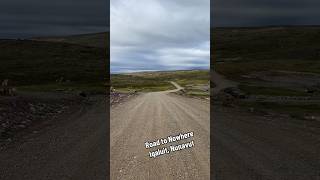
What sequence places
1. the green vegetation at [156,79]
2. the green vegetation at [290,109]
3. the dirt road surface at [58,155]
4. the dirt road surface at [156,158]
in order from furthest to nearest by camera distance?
the green vegetation at [290,109] → the dirt road surface at [58,155] → the dirt road surface at [156,158] → the green vegetation at [156,79]

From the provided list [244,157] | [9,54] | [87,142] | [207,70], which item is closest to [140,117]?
[87,142]

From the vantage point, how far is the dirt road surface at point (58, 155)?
38.6 ft

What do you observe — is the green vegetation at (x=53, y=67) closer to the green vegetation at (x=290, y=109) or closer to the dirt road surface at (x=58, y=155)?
the green vegetation at (x=290, y=109)

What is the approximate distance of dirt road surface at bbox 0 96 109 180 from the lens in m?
11.8

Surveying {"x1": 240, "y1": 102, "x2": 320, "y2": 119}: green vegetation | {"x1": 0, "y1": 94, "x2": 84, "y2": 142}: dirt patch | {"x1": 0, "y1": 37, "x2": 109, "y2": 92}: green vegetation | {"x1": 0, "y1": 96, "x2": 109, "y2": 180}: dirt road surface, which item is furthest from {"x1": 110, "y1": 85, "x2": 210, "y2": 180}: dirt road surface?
{"x1": 0, "y1": 37, "x2": 109, "y2": 92}: green vegetation

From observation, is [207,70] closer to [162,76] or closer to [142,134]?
[162,76]

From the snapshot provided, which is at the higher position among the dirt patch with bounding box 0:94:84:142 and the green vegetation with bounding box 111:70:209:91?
the green vegetation with bounding box 111:70:209:91

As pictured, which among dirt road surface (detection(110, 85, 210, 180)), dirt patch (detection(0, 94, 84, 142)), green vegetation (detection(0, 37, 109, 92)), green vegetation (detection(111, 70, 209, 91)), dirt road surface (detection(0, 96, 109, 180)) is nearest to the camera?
green vegetation (detection(111, 70, 209, 91))

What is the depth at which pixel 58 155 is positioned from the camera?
1445 cm

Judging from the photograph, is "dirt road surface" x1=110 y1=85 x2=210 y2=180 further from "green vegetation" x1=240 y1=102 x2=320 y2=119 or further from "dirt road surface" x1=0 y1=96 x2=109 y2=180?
"green vegetation" x1=240 y1=102 x2=320 y2=119

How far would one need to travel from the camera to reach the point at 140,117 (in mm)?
23203

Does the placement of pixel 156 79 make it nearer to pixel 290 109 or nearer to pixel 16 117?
pixel 16 117

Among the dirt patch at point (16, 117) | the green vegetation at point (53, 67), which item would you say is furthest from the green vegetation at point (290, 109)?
the green vegetation at point (53, 67)

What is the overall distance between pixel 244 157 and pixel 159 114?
10.0 m
